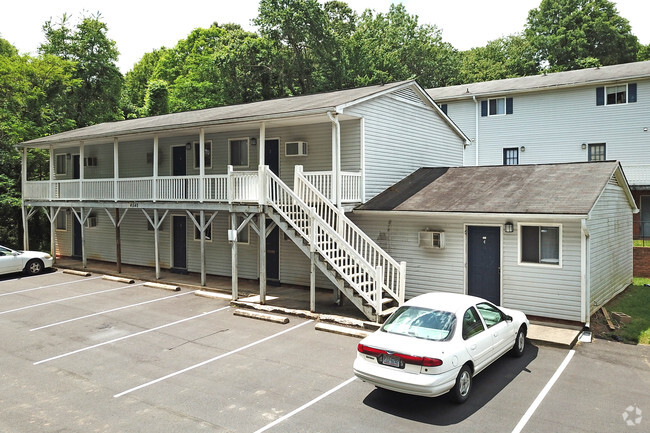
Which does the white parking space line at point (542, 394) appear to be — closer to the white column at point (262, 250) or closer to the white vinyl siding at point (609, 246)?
the white vinyl siding at point (609, 246)

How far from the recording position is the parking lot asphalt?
709 cm

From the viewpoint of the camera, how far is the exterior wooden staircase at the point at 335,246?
476 inches

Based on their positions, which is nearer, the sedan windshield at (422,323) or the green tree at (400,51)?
the sedan windshield at (422,323)

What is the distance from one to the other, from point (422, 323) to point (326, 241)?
5589 mm

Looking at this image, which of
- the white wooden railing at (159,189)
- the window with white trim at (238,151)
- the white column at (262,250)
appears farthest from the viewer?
the window with white trim at (238,151)

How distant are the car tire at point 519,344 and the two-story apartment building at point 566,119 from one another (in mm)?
17137

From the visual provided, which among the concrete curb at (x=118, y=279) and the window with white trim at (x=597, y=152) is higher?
the window with white trim at (x=597, y=152)

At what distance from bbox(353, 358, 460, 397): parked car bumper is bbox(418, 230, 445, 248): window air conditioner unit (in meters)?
6.45

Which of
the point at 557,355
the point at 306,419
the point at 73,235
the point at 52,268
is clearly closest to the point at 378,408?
the point at 306,419

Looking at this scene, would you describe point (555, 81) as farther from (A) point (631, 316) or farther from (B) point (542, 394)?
(B) point (542, 394)

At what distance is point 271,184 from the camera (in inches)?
587

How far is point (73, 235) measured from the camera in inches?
989

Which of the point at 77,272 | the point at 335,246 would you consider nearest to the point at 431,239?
the point at 335,246

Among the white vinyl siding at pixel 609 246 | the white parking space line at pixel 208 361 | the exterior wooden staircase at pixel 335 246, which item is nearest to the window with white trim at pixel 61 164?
the exterior wooden staircase at pixel 335 246
